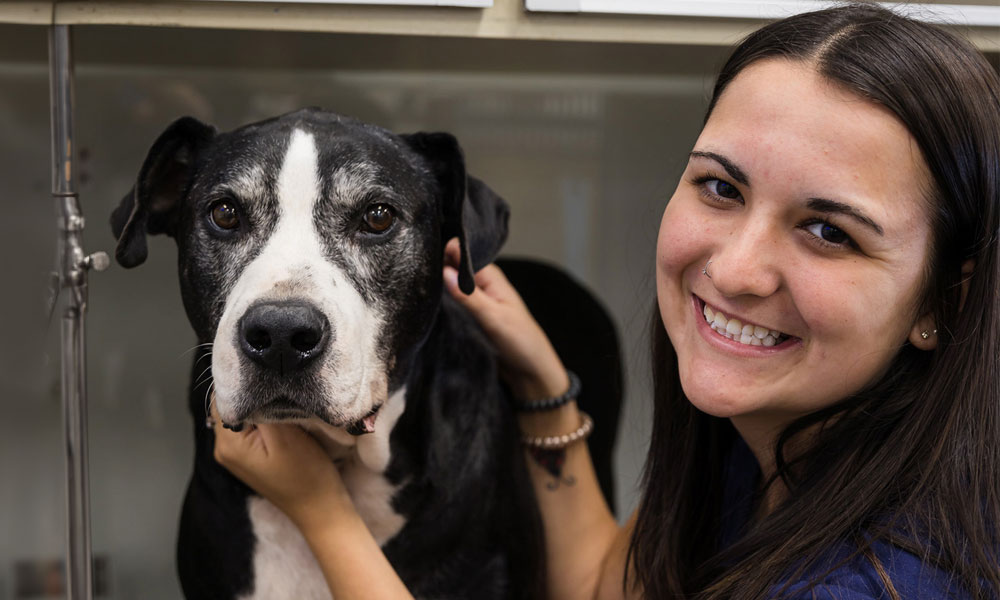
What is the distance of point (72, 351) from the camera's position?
52.8 inches

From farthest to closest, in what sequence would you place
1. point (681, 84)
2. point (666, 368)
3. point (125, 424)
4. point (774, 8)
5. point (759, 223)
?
1. point (125, 424)
2. point (681, 84)
3. point (666, 368)
4. point (774, 8)
5. point (759, 223)

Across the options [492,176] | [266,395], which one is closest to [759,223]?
[266,395]

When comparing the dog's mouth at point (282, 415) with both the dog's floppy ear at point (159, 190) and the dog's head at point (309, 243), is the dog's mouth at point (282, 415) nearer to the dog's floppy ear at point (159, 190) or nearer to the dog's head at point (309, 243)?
the dog's head at point (309, 243)

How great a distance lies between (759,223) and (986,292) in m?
0.27

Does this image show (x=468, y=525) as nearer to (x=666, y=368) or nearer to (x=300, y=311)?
(x=666, y=368)

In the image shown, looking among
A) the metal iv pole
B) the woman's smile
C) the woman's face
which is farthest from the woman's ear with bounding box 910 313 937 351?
the metal iv pole

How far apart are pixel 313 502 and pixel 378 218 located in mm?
397

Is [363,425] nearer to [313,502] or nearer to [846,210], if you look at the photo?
[313,502]

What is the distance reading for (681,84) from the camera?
204 centimetres

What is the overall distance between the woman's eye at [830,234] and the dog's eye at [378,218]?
57cm

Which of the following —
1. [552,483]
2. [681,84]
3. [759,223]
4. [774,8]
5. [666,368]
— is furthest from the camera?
[681,84]

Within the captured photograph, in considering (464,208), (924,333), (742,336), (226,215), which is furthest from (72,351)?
(924,333)

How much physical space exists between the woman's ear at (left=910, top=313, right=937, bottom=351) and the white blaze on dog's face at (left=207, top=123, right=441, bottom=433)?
65 centimetres

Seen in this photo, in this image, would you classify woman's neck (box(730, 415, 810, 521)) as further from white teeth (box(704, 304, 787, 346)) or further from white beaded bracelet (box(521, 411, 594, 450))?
white beaded bracelet (box(521, 411, 594, 450))
